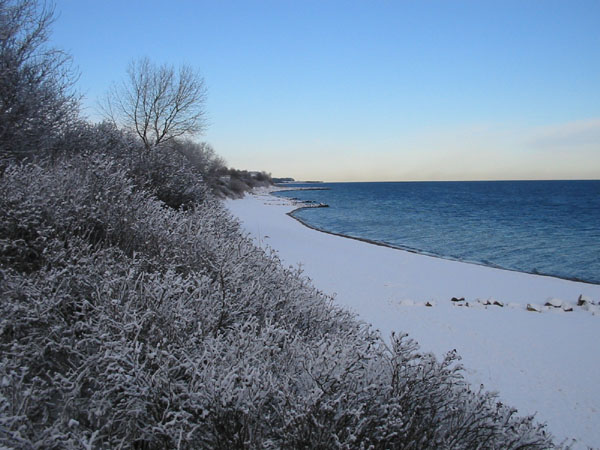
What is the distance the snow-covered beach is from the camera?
621 centimetres

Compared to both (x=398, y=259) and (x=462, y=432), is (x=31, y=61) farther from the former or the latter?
(x=398, y=259)

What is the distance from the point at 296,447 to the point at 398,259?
51.2 feet

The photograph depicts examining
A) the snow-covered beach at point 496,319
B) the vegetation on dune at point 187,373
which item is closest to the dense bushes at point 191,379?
the vegetation on dune at point 187,373

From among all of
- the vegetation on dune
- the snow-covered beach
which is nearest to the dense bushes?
the vegetation on dune

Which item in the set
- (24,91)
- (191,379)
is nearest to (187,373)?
(191,379)

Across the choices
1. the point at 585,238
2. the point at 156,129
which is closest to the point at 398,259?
the point at 585,238

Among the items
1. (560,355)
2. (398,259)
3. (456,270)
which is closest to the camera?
(560,355)

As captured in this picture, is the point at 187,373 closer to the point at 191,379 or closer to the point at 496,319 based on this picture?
the point at 191,379

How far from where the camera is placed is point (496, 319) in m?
9.78

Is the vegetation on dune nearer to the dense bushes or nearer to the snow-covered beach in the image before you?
the dense bushes

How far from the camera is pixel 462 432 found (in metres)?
2.97

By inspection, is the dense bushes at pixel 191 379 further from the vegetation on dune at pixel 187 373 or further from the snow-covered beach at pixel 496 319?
the snow-covered beach at pixel 496 319

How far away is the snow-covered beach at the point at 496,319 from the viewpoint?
6.21 m

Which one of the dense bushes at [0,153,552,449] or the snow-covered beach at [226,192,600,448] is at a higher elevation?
the dense bushes at [0,153,552,449]
